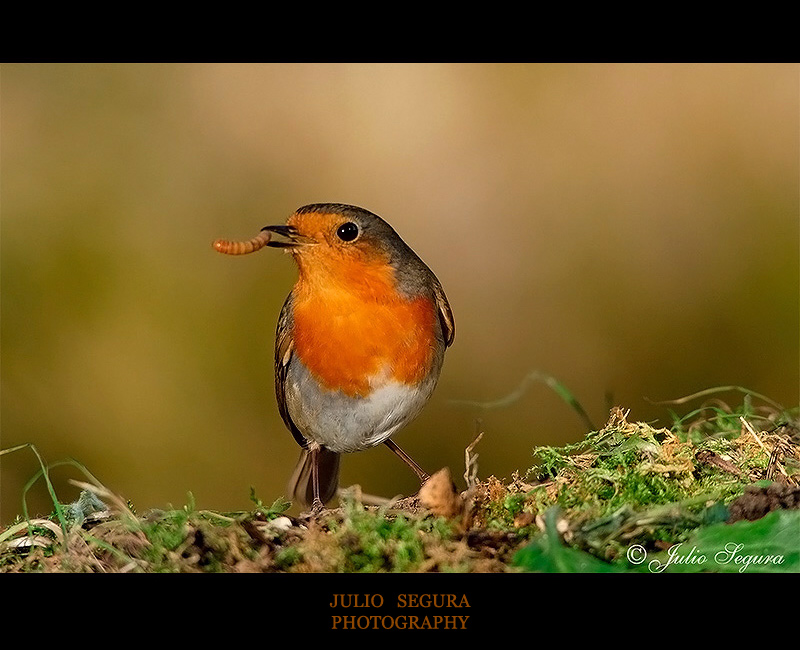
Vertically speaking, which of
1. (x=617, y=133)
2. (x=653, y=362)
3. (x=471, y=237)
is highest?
(x=617, y=133)

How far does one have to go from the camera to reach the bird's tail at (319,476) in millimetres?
4922

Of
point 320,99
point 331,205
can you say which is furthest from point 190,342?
point 331,205

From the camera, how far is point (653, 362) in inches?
277

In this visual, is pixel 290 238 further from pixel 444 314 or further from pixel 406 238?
pixel 406 238

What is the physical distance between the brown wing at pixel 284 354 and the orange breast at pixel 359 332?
24 cm

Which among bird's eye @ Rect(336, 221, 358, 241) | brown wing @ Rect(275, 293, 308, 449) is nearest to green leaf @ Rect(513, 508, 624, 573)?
bird's eye @ Rect(336, 221, 358, 241)

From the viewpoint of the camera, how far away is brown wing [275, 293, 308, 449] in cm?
438

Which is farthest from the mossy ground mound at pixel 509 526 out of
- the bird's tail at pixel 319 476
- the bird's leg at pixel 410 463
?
the bird's tail at pixel 319 476

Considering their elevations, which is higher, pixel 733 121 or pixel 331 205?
pixel 733 121

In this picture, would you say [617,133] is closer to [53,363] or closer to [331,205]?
[331,205]

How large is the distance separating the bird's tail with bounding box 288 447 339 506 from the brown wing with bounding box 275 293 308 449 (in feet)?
0.60

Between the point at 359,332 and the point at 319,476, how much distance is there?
1.29 metres

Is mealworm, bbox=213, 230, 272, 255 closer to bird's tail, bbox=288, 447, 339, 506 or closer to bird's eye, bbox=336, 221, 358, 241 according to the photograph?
bird's eye, bbox=336, 221, 358, 241

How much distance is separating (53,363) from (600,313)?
4.28 metres
